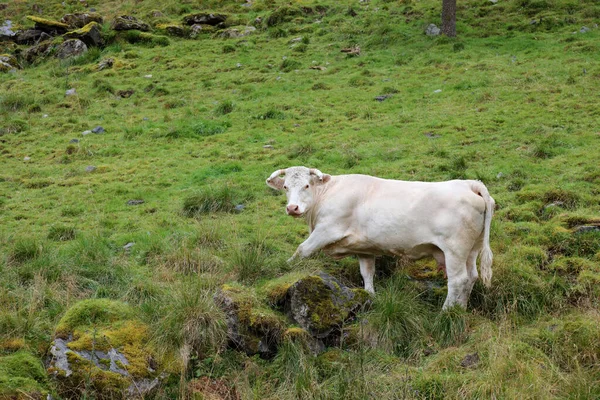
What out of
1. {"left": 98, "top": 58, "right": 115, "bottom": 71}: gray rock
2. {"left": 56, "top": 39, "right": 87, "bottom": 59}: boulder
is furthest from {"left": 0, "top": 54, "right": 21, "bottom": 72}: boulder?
{"left": 98, "top": 58, "right": 115, "bottom": 71}: gray rock

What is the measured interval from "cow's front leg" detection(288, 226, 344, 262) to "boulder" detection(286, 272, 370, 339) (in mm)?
1184

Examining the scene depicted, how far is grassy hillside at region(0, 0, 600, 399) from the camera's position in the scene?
7375 mm

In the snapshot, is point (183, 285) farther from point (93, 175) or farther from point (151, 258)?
point (93, 175)

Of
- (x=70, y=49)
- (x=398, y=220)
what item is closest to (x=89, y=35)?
(x=70, y=49)

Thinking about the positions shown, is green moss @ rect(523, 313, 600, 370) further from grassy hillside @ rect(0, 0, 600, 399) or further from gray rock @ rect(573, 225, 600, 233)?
gray rock @ rect(573, 225, 600, 233)

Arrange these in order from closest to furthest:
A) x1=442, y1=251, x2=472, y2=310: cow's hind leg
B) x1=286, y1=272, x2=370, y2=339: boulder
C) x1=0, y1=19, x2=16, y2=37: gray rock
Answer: x1=286, y1=272, x2=370, y2=339: boulder → x1=442, y1=251, x2=472, y2=310: cow's hind leg → x1=0, y1=19, x2=16, y2=37: gray rock

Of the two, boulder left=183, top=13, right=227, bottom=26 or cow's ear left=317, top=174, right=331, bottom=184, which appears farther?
boulder left=183, top=13, right=227, bottom=26

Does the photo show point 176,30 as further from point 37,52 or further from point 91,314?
point 91,314

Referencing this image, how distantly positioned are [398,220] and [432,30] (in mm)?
18815

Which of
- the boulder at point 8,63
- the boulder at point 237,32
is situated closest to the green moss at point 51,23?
the boulder at point 8,63

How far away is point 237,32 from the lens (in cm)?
2955

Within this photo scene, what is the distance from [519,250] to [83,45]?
955 inches

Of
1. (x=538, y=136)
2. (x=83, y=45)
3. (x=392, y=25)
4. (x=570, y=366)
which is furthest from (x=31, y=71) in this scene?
(x=570, y=366)

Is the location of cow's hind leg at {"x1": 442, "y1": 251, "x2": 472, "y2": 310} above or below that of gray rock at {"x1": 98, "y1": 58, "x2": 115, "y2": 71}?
above
